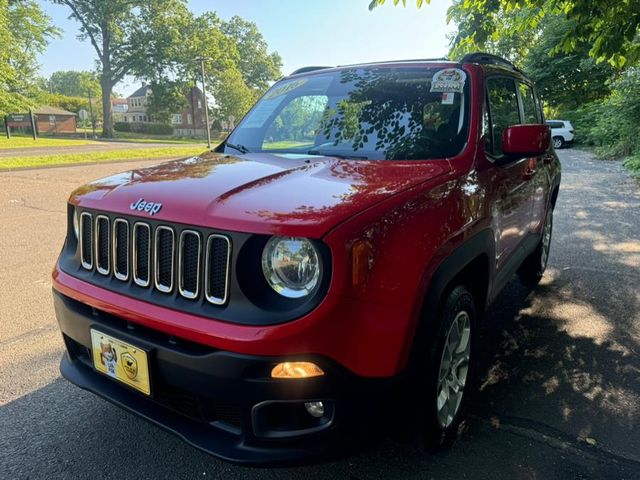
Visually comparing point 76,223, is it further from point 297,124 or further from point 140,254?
point 297,124

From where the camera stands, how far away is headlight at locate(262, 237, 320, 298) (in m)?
1.72

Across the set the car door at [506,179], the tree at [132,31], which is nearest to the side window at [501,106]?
the car door at [506,179]

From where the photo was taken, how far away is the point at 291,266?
175cm

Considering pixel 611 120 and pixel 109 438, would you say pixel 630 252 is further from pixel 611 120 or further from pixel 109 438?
pixel 611 120

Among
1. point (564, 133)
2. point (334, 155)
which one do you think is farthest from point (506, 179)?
point (564, 133)

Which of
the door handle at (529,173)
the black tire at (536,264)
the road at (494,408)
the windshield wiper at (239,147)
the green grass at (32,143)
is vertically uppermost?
the windshield wiper at (239,147)

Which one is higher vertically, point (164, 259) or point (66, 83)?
point (66, 83)

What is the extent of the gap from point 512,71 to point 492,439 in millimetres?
2660

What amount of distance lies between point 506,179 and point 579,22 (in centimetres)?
320

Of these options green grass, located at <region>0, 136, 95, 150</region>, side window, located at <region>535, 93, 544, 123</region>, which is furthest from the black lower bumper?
green grass, located at <region>0, 136, 95, 150</region>

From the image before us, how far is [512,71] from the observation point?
12.3 ft

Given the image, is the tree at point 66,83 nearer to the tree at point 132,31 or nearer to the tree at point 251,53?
the tree at point 251,53

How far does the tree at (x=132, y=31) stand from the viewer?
1734 inches

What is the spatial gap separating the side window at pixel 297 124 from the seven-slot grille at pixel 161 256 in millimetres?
1274
